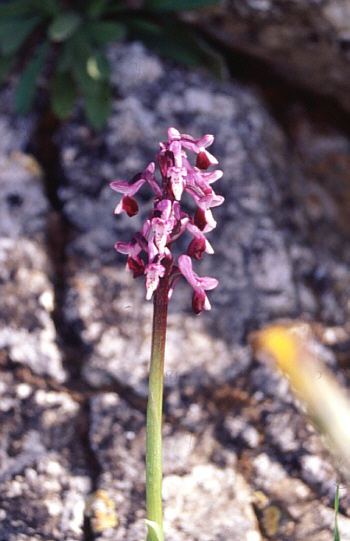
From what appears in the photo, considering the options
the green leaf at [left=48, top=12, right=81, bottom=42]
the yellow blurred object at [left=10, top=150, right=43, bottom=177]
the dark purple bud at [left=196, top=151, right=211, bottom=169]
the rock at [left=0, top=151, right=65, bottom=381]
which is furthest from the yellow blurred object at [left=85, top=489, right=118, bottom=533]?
the green leaf at [left=48, top=12, right=81, bottom=42]

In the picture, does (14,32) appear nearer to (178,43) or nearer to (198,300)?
(178,43)

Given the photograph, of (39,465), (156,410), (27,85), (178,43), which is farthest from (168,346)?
(178,43)

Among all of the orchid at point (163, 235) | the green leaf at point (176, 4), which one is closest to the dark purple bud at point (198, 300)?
the orchid at point (163, 235)

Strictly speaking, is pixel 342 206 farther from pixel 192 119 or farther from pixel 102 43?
pixel 102 43

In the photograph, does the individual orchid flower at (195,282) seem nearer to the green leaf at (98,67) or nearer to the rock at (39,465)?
the rock at (39,465)

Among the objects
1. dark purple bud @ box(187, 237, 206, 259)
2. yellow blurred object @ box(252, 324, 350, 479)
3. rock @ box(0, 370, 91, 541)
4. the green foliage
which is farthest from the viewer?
the green foliage

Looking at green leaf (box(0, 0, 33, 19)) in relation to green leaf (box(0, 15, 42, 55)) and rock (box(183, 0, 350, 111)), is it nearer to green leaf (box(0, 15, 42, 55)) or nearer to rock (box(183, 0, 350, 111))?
green leaf (box(0, 15, 42, 55))

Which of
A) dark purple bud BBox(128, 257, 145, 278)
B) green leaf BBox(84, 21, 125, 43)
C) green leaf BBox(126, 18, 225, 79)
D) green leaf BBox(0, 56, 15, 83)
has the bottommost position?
dark purple bud BBox(128, 257, 145, 278)

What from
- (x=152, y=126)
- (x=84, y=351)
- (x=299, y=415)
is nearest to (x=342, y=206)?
(x=152, y=126)
